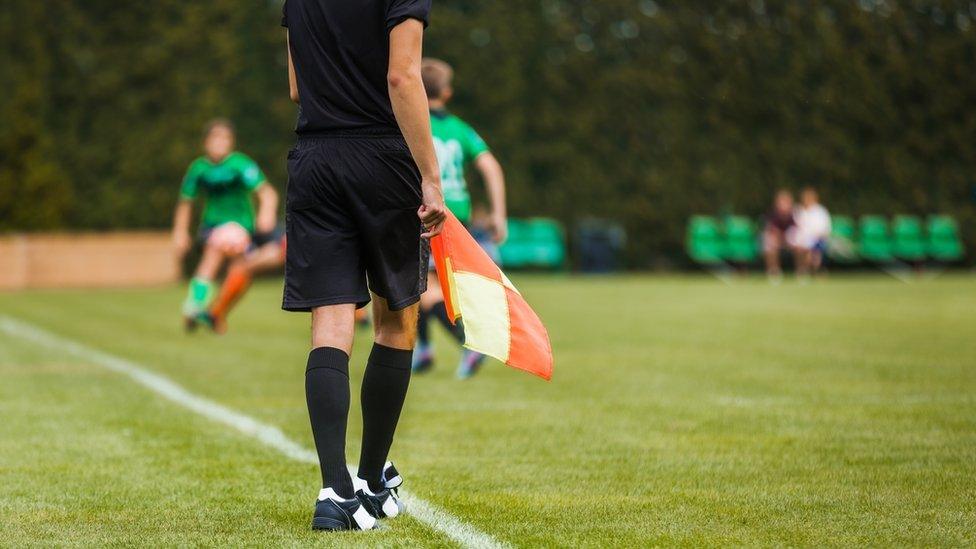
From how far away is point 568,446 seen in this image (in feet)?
20.4

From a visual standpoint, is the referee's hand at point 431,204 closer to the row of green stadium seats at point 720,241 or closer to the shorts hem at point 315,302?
the shorts hem at point 315,302

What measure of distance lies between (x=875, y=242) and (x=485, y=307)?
97.8 ft

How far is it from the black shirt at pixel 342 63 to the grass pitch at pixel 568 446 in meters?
1.23

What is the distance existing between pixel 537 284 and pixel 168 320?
11.8 metres

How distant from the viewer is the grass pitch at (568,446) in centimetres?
439

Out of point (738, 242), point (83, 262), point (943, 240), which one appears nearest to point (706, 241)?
point (738, 242)

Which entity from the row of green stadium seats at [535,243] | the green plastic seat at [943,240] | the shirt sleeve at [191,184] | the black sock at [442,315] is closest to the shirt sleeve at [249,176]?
the shirt sleeve at [191,184]

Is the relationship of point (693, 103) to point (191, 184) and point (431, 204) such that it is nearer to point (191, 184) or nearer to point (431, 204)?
point (191, 184)

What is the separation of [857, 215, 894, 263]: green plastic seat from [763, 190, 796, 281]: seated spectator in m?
2.34

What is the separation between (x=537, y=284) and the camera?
27.0 m

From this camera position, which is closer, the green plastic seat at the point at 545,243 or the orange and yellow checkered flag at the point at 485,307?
the orange and yellow checkered flag at the point at 485,307

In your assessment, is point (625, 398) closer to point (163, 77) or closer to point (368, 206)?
point (368, 206)

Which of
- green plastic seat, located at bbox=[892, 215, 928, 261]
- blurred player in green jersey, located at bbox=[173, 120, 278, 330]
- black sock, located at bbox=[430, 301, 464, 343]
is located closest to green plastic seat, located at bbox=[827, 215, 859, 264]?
green plastic seat, located at bbox=[892, 215, 928, 261]

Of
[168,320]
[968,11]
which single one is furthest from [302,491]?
[968,11]
